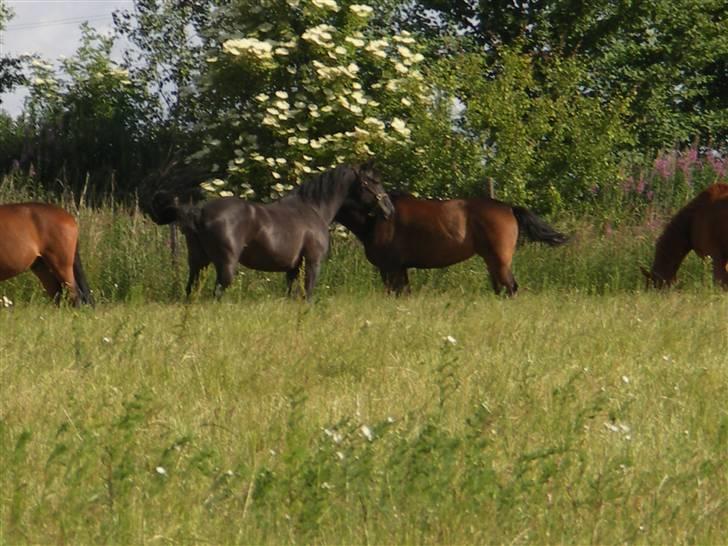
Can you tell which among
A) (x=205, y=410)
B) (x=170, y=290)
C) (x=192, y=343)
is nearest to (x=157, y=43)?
(x=170, y=290)

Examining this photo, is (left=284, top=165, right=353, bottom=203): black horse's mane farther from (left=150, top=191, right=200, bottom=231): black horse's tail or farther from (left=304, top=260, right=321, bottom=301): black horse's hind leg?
(left=150, top=191, right=200, bottom=231): black horse's tail

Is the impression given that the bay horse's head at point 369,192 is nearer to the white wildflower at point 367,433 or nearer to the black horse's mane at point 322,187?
the black horse's mane at point 322,187

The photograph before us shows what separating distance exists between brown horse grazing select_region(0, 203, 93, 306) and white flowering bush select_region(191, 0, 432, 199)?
6.31 meters

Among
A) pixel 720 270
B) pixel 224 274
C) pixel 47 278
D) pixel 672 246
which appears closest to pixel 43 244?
pixel 47 278

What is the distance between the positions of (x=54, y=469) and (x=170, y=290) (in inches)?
372

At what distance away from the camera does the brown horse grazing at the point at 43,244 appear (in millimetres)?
13141

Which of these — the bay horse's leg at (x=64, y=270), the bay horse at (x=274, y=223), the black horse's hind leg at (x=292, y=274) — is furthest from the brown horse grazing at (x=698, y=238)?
the bay horse's leg at (x=64, y=270)

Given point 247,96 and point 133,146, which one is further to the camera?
point 133,146

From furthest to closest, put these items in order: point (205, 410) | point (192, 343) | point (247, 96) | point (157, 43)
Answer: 1. point (157, 43)
2. point (247, 96)
3. point (192, 343)
4. point (205, 410)

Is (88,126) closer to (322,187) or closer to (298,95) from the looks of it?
(298,95)

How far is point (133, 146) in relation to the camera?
87.9 ft

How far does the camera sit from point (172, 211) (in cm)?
1364

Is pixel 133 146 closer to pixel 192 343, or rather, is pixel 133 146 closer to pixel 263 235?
pixel 263 235

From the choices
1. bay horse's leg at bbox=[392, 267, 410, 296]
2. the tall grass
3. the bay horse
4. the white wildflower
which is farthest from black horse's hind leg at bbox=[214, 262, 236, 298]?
the white wildflower
